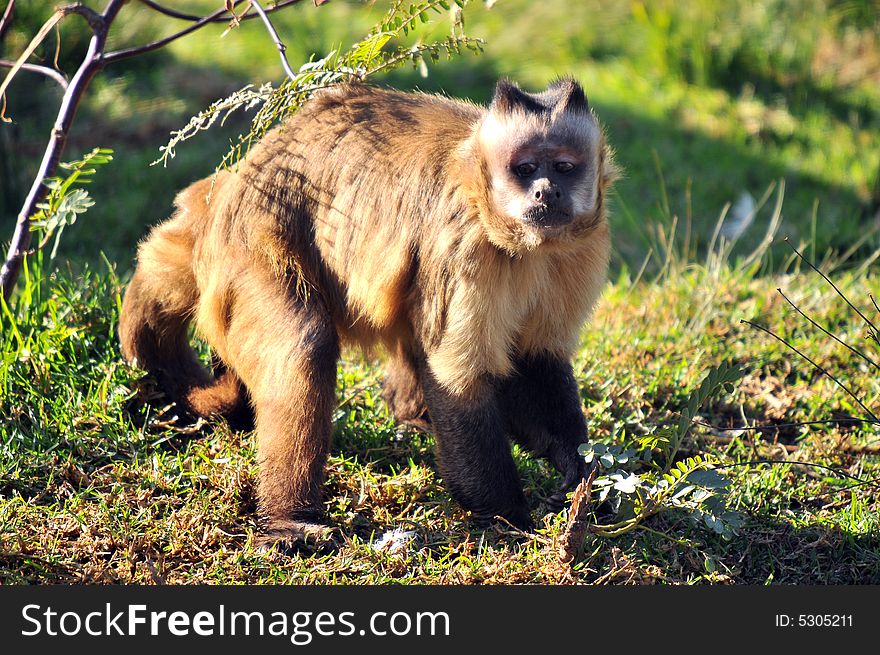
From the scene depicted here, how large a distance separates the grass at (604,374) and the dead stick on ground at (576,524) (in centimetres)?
7

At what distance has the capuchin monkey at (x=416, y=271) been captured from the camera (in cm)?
358

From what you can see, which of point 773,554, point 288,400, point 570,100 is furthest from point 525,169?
point 773,554

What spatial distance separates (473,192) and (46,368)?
6.52ft

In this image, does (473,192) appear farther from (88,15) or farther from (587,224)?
(88,15)

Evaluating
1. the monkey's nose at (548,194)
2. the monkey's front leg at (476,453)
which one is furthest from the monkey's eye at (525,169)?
the monkey's front leg at (476,453)

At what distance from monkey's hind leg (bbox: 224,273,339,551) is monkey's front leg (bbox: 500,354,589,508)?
2.35 ft

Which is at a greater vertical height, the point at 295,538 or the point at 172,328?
the point at 172,328

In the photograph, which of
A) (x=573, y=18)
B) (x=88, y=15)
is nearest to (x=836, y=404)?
(x=88, y=15)

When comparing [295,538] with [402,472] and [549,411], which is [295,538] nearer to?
[402,472]

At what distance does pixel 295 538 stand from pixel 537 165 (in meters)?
1.52

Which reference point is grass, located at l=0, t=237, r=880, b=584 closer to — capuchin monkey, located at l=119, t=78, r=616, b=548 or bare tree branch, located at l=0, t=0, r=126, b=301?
capuchin monkey, located at l=119, t=78, r=616, b=548

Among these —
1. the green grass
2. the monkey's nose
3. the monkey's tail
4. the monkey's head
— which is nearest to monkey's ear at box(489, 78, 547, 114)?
the monkey's head

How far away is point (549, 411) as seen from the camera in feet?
13.2

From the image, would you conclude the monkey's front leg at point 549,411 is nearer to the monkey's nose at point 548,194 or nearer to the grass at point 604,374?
the grass at point 604,374
